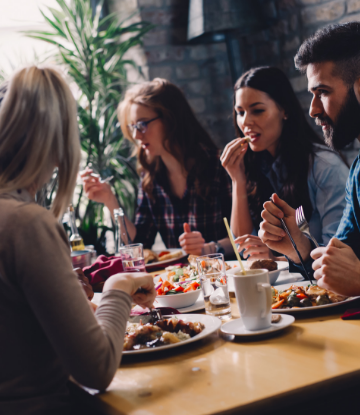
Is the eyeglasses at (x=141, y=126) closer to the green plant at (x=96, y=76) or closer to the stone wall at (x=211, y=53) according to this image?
the green plant at (x=96, y=76)

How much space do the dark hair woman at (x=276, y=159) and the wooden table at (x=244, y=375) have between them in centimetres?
114

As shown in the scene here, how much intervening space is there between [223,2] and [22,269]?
3.38 metres

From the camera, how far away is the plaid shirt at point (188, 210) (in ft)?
9.15

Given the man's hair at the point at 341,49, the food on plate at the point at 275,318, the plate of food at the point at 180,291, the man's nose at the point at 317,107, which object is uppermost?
the man's hair at the point at 341,49

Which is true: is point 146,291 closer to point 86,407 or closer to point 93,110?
point 86,407

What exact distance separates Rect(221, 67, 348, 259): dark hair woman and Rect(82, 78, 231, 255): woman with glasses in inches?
11.7

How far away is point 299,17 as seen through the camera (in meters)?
3.73

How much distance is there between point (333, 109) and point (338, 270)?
68 cm

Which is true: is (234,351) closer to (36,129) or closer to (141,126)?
(36,129)

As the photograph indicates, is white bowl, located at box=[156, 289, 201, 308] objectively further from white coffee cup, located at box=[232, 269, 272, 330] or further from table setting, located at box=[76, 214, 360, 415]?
white coffee cup, located at box=[232, 269, 272, 330]

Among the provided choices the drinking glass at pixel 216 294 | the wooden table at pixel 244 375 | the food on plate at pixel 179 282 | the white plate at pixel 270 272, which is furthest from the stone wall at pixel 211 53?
the wooden table at pixel 244 375

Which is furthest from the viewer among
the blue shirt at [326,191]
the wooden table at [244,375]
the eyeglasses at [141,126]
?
the eyeglasses at [141,126]

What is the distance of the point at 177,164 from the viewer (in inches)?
113

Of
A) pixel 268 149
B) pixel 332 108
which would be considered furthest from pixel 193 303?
pixel 268 149
